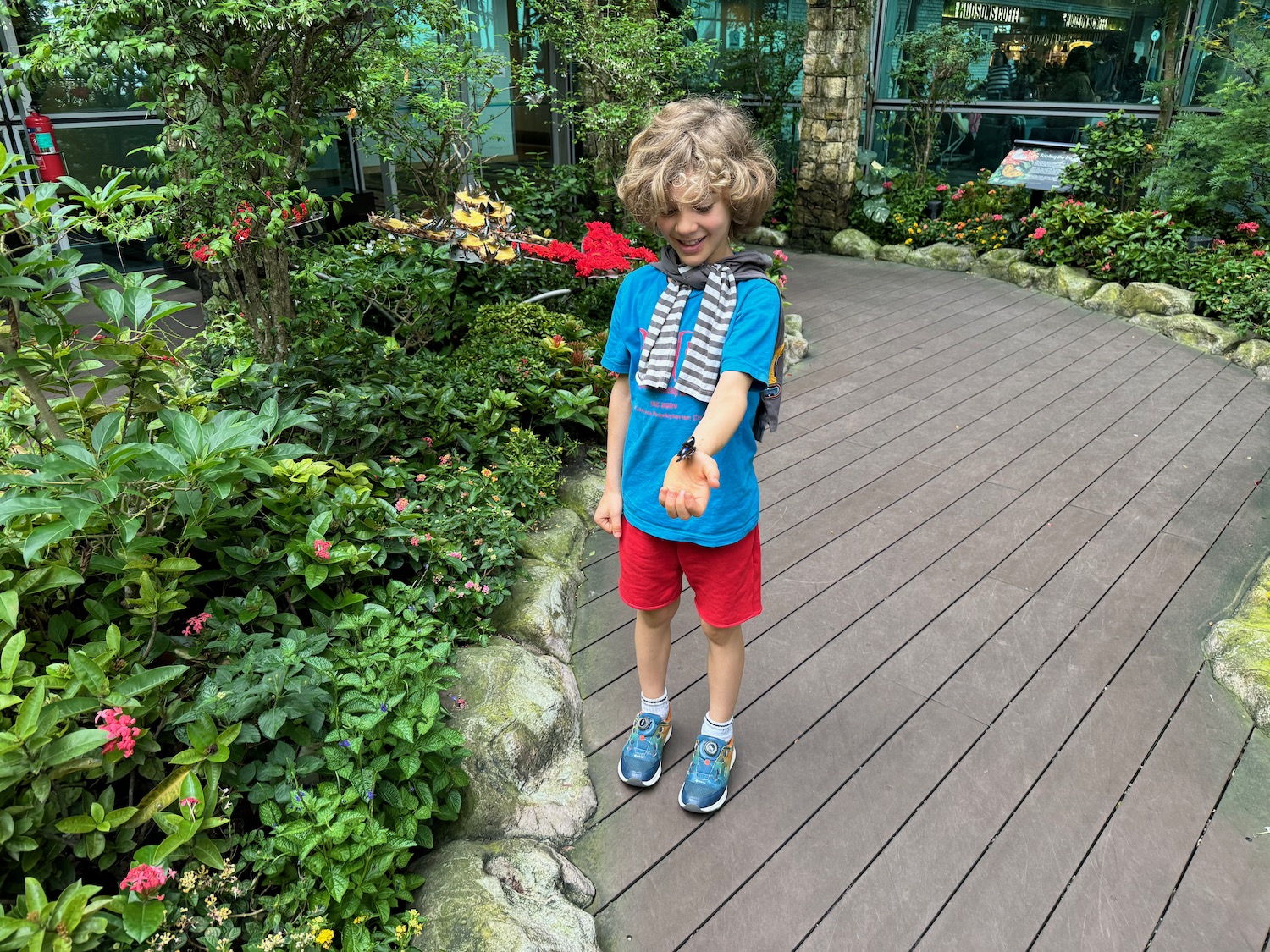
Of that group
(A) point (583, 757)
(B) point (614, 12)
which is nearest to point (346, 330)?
(A) point (583, 757)

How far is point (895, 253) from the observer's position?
7.02 meters

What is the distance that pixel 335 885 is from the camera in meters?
1.47

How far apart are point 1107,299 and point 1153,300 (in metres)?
0.31

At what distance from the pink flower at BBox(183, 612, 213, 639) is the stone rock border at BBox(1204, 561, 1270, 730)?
103 inches

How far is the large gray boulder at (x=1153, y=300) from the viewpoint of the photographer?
5242mm

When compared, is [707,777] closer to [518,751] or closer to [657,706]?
[657,706]

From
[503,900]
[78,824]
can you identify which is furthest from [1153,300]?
[78,824]

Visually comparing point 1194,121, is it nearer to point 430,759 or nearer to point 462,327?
point 462,327

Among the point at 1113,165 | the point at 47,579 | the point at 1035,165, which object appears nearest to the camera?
the point at 47,579

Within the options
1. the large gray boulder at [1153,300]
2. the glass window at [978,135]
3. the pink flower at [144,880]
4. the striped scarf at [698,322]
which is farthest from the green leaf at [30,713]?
the glass window at [978,135]

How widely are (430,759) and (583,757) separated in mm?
445

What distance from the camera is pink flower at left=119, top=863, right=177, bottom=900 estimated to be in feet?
4.29

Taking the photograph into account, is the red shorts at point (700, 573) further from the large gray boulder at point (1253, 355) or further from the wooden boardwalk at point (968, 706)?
the large gray boulder at point (1253, 355)

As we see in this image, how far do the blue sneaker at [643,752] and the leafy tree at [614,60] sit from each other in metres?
3.62
